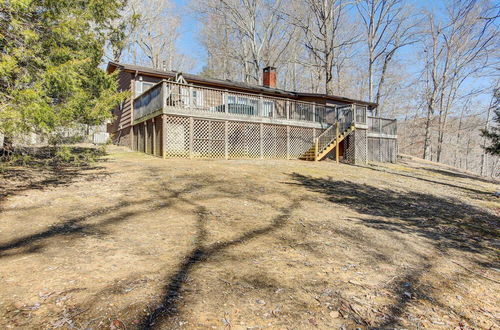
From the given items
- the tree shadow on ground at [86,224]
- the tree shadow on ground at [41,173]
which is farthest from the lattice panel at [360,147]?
the tree shadow on ground at [41,173]

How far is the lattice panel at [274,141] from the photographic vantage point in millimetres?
16047

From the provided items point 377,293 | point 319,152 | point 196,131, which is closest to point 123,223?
point 377,293

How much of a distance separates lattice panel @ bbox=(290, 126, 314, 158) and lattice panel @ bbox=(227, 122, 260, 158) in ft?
8.06

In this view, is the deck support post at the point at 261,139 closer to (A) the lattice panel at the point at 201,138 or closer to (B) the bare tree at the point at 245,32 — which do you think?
(A) the lattice panel at the point at 201,138

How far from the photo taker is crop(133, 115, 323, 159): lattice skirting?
12.8 metres

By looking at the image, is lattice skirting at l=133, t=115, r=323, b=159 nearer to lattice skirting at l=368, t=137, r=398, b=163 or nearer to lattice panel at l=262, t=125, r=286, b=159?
lattice panel at l=262, t=125, r=286, b=159

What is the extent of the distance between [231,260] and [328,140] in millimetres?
14847

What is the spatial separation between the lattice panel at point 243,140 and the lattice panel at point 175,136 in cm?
271

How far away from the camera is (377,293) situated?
3.32 metres

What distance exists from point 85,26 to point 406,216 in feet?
31.2

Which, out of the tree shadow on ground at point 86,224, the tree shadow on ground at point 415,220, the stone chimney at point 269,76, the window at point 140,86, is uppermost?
the stone chimney at point 269,76

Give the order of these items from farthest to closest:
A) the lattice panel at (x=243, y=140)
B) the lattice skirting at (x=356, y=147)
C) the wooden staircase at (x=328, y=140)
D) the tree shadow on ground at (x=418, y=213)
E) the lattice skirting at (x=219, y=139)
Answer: the lattice skirting at (x=356, y=147)
the wooden staircase at (x=328, y=140)
the lattice panel at (x=243, y=140)
the lattice skirting at (x=219, y=139)
the tree shadow on ground at (x=418, y=213)

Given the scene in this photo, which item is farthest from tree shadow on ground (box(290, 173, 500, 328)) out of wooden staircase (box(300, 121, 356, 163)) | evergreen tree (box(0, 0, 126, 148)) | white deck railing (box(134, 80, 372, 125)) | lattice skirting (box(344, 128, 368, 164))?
lattice skirting (box(344, 128, 368, 164))

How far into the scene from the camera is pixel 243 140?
606 inches
